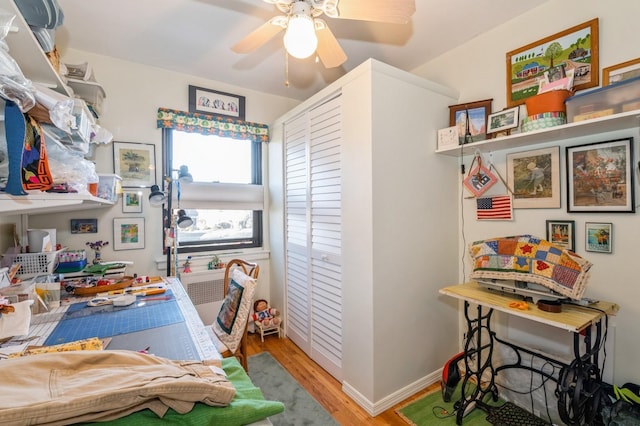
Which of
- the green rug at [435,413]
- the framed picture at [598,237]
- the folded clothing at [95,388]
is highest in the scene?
the framed picture at [598,237]

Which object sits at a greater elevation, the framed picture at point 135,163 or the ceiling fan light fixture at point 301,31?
the ceiling fan light fixture at point 301,31

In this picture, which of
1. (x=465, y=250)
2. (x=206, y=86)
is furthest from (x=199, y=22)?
(x=465, y=250)

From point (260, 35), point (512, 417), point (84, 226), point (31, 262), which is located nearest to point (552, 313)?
point (512, 417)

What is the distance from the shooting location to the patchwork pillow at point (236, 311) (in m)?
1.79

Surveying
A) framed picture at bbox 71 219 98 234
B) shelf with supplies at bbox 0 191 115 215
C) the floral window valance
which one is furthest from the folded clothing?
the floral window valance

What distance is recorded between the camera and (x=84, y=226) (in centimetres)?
236

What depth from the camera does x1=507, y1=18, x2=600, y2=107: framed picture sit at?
1665 mm

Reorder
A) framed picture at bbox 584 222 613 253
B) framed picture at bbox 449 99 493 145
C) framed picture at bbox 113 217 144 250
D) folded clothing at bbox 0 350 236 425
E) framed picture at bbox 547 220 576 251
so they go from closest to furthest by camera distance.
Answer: folded clothing at bbox 0 350 236 425
framed picture at bbox 584 222 613 253
framed picture at bbox 547 220 576 251
framed picture at bbox 449 99 493 145
framed picture at bbox 113 217 144 250

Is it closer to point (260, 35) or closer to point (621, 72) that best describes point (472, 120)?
point (621, 72)

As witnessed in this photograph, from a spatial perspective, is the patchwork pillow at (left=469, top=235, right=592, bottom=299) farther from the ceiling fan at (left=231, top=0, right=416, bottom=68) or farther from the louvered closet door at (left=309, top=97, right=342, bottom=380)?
the ceiling fan at (left=231, top=0, right=416, bottom=68)

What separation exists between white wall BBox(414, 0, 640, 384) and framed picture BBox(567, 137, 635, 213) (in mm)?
39

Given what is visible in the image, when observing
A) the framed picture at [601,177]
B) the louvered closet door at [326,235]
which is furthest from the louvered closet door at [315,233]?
the framed picture at [601,177]

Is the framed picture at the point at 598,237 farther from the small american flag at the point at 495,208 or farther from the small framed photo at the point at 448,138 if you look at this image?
the small framed photo at the point at 448,138

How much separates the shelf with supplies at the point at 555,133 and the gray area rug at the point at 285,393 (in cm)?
201
